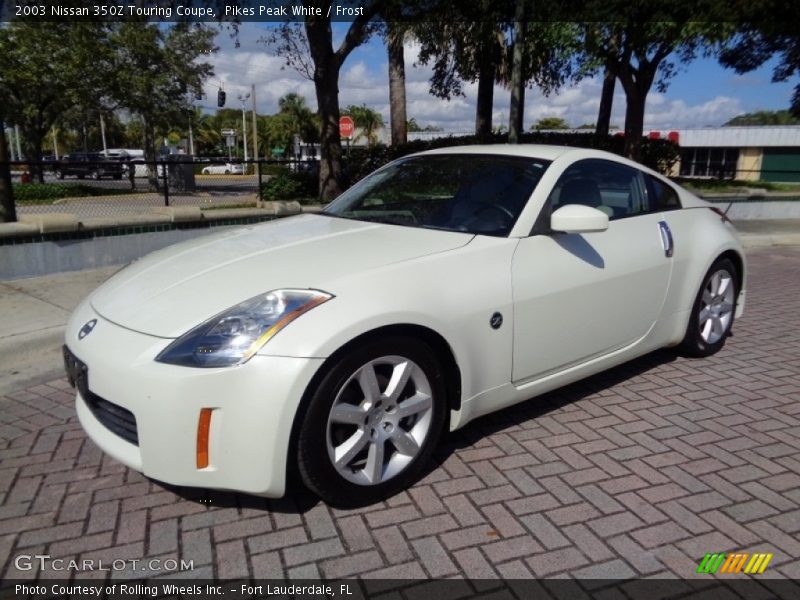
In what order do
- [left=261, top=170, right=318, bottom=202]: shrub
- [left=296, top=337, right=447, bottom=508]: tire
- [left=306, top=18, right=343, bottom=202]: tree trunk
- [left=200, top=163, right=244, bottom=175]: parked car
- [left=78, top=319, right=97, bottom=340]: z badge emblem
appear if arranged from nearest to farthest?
[left=296, top=337, right=447, bottom=508]: tire → [left=78, top=319, right=97, bottom=340]: z badge emblem → [left=200, top=163, right=244, bottom=175]: parked car → [left=261, top=170, right=318, bottom=202]: shrub → [left=306, top=18, right=343, bottom=202]: tree trunk

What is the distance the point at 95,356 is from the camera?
8.55 ft

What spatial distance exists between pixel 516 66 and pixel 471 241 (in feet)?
28.1

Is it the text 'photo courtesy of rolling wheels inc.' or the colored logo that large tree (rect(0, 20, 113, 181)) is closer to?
the text 'photo courtesy of rolling wheels inc.'

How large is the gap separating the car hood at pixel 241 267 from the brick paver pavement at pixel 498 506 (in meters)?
0.85

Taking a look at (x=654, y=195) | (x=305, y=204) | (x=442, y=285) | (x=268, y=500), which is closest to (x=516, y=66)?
(x=305, y=204)

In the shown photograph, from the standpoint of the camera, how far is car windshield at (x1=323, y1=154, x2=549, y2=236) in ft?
11.1

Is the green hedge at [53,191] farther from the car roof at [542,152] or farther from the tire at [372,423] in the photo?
the tire at [372,423]

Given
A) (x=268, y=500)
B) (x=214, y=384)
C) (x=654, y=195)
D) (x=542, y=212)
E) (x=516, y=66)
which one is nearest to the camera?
(x=214, y=384)

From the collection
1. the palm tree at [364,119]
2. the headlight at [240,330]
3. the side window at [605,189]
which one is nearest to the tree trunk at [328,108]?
the side window at [605,189]

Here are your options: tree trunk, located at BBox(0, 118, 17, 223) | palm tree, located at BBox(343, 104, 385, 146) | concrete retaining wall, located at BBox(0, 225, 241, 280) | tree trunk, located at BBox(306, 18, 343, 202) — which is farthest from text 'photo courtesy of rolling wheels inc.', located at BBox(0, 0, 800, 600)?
palm tree, located at BBox(343, 104, 385, 146)

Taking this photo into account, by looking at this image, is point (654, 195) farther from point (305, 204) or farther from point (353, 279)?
point (305, 204)
